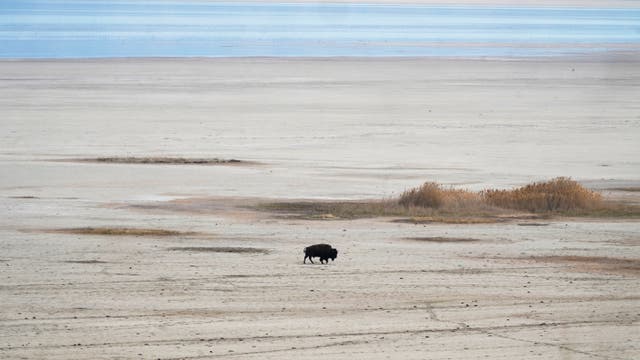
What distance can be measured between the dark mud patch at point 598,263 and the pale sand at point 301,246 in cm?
5

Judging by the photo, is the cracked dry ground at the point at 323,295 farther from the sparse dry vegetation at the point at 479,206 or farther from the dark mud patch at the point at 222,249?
the sparse dry vegetation at the point at 479,206

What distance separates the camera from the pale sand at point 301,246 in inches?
662

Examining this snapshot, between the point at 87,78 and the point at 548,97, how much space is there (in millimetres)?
24699

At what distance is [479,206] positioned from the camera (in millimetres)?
29188

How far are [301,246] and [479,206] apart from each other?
6.20 m

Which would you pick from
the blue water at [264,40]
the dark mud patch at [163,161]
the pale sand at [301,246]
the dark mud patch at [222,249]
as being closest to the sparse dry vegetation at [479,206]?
the pale sand at [301,246]

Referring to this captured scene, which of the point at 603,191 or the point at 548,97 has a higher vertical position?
the point at 548,97

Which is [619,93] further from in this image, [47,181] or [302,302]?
[302,302]

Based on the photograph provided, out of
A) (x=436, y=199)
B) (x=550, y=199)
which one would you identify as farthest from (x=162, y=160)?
(x=550, y=199)

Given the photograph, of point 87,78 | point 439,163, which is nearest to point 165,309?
point 439,163

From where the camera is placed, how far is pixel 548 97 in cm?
6850

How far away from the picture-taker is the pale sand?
1681 cm

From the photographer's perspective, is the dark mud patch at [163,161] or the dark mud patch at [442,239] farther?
the dark mud patch at [163,161]

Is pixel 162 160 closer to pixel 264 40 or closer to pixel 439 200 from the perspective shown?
pixel 439 200
